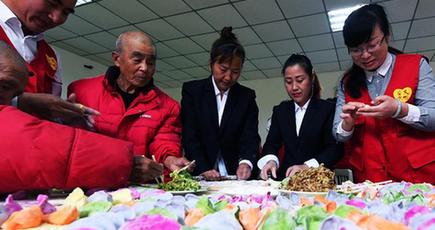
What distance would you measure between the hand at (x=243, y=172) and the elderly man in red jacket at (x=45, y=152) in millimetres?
670

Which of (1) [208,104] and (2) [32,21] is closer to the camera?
(2) [32,21]

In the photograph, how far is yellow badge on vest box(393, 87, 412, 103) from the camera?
A: 117 cm

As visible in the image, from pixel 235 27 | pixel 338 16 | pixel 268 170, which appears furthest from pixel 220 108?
pixel 338 16

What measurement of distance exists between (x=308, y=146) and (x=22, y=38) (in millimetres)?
1272

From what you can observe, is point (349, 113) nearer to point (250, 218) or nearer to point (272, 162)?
point (272, 162)

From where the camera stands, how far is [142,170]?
950 mm

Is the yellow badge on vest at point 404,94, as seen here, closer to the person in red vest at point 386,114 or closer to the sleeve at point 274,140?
the person in red vest at point 386,114

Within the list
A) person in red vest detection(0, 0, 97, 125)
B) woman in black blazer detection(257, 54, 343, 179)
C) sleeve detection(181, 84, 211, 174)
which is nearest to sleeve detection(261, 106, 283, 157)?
woman in black blazer detection(257, 54, 343, 179)

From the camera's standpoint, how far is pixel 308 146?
1.50 meters

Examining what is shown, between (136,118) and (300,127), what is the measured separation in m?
0.79

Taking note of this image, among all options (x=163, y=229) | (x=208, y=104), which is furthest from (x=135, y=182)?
(x=208, y=104)

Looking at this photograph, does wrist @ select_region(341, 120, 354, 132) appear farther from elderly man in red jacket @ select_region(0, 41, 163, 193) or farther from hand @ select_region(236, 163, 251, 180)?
elderly man in red jacket @ select_region(0, 41, 163, 193)

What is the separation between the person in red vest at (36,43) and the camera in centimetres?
96

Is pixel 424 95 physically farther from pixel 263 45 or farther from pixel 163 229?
pixel 263 45
